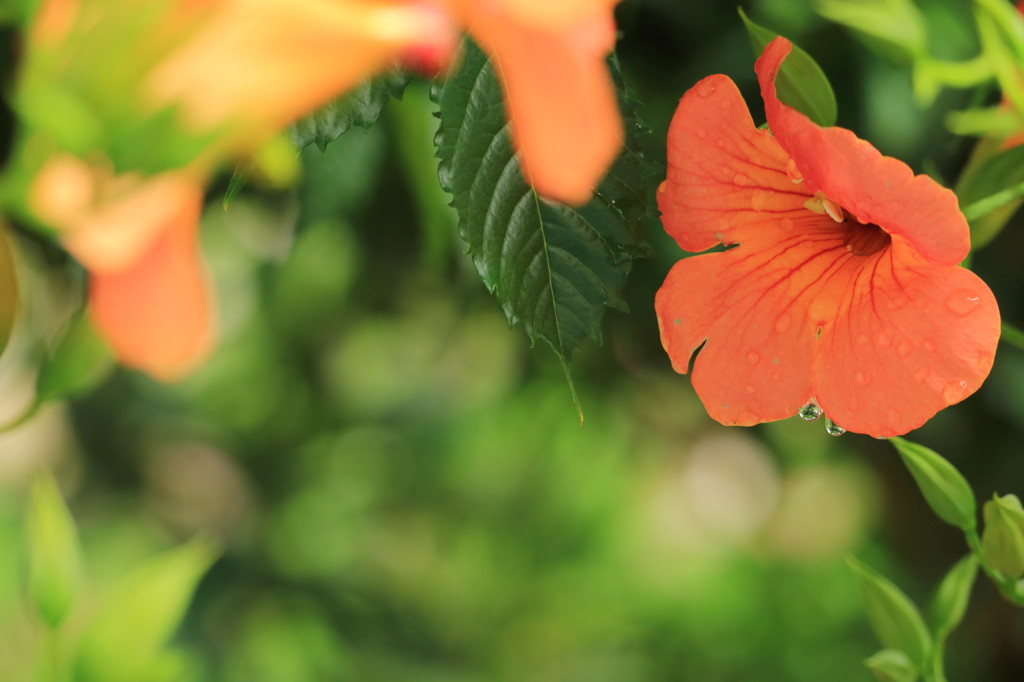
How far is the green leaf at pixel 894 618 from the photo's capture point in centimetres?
29

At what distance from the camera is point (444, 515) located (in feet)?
3.30

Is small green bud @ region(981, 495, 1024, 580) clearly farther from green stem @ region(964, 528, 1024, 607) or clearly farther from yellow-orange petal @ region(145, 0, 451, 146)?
yellow-orange petal @ region(145, 0, 451, 146)

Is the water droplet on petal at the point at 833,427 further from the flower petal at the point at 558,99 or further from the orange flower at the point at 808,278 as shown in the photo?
the flower petal at the point at 558,99

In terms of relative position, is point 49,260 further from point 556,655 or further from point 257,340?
point 556,655

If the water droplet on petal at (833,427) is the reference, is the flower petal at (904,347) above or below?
above

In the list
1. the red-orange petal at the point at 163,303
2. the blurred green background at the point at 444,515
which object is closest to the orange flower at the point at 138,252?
the red-orange petal at the point at 163,303

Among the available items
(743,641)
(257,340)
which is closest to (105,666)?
(257,340)

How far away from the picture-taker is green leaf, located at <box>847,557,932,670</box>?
0.95 feet

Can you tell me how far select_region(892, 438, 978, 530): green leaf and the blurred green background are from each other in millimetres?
490

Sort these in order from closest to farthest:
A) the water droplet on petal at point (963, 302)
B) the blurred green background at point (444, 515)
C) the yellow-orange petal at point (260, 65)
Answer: the yellow-orange petal at point (260, 65)
the water droplet on petal at point (963, 302)
the blurred green background at point (444, 515)

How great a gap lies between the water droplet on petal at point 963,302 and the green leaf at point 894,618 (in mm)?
107

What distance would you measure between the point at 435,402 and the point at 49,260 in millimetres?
651

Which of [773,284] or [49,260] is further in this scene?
[49,260]

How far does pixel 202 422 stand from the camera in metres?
1.03
